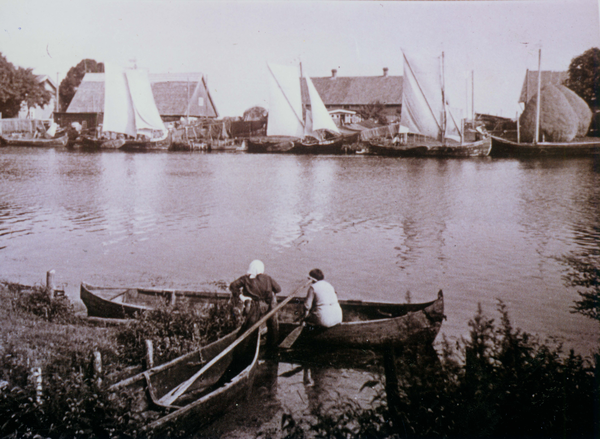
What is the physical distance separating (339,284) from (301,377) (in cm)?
514

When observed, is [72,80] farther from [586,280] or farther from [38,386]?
[38,386]

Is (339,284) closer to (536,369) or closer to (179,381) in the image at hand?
(179,381)

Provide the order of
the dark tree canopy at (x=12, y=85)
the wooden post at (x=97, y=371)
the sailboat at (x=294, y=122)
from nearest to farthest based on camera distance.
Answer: the wooden post at (x=97, y=371)
the dark tree canopy at (x=12, y=85)
the sailboat at (x=294, y=122)

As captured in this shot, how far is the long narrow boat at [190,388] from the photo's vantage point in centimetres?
579

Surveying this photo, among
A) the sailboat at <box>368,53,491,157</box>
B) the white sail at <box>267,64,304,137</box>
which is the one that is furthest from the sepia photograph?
the white sail at <box>267,64,304,137</box>

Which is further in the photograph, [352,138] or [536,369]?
[352,138]

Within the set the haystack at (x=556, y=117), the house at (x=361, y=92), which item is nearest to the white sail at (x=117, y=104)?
the house at (x=361, y=92)

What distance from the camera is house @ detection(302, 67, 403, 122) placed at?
58188mm

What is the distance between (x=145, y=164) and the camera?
40.3 metres

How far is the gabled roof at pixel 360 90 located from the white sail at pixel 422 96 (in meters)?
11.3

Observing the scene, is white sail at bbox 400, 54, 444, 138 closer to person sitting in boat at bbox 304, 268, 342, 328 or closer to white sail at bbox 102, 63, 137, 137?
white sail at bbox 102, 63, 137, 137

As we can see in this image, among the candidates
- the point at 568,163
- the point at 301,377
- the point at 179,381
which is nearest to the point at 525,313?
the point at 301,377

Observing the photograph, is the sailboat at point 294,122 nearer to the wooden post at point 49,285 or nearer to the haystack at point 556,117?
the haystack at point 556,117

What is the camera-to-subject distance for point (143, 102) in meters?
54.2
